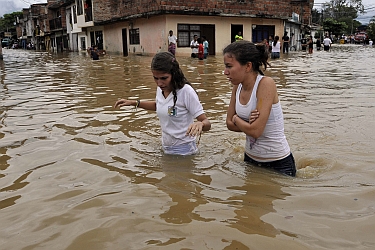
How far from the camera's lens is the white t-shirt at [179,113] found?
3.56 m

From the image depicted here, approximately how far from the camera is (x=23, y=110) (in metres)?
6.94

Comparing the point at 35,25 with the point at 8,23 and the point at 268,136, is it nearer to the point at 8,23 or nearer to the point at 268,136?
the point at 8,23

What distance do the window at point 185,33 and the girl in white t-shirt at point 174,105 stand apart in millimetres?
22022

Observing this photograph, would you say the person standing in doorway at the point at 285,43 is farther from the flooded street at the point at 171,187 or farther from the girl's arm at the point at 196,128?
the girl's arm at the point at 196,128

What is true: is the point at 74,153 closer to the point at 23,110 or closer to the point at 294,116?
the point at 23,110

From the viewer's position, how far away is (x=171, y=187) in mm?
3213

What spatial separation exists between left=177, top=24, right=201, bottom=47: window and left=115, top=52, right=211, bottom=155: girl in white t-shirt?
22022 millimetres

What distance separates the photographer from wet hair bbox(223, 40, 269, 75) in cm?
292

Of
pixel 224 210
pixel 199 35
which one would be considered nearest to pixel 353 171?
pixel 224 210

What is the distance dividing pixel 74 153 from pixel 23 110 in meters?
3.24


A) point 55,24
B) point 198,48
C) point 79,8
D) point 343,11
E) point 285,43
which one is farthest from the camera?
point 343,11

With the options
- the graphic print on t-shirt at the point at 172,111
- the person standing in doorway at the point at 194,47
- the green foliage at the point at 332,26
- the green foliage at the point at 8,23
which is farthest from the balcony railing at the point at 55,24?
the green foliage at the point at 8,23

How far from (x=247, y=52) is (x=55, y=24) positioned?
50.4 metres

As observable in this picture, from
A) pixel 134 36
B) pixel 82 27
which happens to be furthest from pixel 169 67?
pixel 82 27
